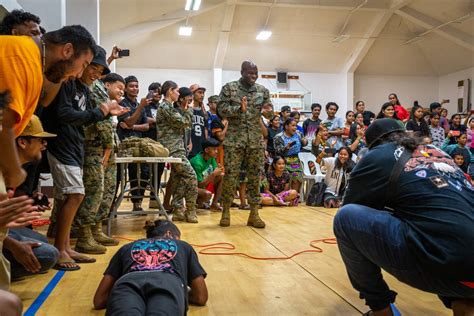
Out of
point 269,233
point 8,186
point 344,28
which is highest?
point 344,28

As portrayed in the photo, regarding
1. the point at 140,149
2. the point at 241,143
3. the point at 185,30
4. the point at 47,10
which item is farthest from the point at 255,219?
the point at 185,30

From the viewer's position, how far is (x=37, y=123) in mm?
2209

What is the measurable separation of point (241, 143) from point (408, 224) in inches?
111

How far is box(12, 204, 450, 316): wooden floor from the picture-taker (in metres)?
2.14

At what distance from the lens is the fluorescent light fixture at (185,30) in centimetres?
1233

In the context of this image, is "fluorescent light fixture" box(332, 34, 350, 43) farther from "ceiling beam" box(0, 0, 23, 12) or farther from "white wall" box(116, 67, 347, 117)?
"ceiling beam" box(0, 0, 23, 12)

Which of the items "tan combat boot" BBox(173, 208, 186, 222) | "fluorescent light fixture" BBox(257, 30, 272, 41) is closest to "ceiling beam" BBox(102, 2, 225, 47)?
"fluorescent light fixture" BBox(257, 30, 272, 41)

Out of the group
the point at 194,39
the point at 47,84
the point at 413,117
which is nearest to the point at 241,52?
the point at 194,39

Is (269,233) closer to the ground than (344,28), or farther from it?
closer to the ground

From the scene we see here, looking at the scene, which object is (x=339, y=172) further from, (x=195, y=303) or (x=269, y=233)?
(x=195, y=303)

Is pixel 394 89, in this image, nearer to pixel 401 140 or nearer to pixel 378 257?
pixel 401 140

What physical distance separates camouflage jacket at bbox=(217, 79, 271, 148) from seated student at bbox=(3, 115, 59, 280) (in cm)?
224

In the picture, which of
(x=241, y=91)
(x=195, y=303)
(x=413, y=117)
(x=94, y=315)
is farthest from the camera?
(x=413, y=117)

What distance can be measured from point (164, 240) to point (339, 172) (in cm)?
492
